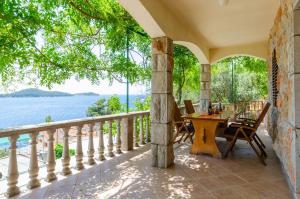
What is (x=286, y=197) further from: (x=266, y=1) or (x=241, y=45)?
(x=241, y=45)

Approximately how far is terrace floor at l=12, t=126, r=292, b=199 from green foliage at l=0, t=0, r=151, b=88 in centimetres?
210

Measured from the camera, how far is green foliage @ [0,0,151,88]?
3400mm

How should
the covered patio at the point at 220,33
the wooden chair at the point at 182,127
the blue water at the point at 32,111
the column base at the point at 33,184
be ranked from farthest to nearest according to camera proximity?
1. the blue water at the point at 32,111
2. the wooden chair at the point at 182,127
3. the column base at the point at 33,184
4. the covered patio at the point at 220,33

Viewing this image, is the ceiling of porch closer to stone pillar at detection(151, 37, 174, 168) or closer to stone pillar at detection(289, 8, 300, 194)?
stone pillar at detection(151, 37, 174, 168)

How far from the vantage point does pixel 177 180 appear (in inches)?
123

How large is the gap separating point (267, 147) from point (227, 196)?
115 inches

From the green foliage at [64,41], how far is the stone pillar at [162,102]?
138 centimetres

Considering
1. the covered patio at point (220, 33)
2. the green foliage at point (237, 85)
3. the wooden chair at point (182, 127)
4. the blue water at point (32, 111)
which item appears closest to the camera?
the covered patio at point (220, 33)

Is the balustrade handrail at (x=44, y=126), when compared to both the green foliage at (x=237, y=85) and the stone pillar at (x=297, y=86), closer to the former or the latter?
the stone pillar at (x=297, y=86)

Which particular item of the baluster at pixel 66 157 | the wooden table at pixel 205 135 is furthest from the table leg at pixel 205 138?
the baluster at pixel 66 157

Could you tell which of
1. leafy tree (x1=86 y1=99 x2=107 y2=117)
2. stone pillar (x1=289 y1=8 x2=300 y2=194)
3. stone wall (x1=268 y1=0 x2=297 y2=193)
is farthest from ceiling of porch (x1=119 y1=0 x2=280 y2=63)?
leafy tree (x1=86 y1=99 x2=107 y2=117)

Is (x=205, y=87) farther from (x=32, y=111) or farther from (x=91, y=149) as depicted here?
(x=32, y=111)

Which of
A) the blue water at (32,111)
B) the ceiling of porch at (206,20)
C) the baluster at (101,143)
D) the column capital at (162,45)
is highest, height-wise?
the ceiling of porch at (206,20)

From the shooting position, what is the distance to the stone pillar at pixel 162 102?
143 inches
